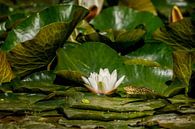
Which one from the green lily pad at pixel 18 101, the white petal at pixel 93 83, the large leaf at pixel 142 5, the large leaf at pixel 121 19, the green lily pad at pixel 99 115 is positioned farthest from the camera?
the large leaf at pixel 142 5

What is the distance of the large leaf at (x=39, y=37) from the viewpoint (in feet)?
7.33

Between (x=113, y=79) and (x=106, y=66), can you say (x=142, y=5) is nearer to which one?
(x=106, y=66)

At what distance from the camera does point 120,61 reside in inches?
90.9

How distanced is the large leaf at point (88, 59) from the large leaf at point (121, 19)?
2.15 feet

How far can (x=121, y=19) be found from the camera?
3.00 metres

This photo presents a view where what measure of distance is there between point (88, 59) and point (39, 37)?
0.84ft

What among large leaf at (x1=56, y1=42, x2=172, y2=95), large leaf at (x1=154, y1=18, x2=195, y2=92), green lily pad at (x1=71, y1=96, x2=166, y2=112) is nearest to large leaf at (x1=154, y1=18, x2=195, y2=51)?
large leaf at (x1=154, y1=18, x2=195, y2=92)

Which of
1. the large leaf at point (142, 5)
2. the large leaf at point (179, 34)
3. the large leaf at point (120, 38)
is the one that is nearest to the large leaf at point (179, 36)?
the large leaf at point (179, 34)

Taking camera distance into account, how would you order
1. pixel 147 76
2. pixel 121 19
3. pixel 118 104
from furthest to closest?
pixel 121 19 < pixel 147 76 < pixel 118 104

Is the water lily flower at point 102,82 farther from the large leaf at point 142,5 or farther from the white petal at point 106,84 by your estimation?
the large leaf at point 142,5

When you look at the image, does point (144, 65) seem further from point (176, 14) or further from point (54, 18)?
point (176, 14)

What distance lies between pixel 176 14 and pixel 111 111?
144 centimetres

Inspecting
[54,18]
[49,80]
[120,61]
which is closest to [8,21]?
[54,18]

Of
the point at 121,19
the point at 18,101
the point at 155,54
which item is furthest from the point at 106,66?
the point at 121,19
